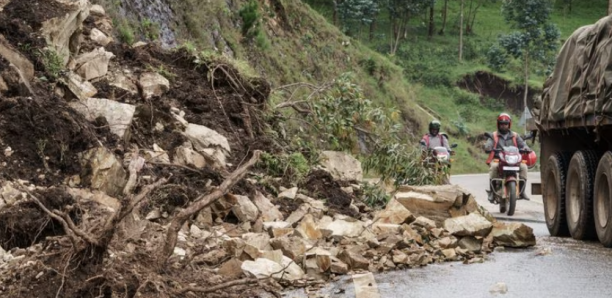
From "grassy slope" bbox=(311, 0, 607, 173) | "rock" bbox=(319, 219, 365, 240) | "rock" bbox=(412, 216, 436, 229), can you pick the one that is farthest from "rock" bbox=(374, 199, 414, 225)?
"grassy slope" bbox=(311, 0, 607, 173)

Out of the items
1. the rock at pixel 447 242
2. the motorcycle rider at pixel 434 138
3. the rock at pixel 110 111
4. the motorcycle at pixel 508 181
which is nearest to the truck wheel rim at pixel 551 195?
the motorcycle at pixel 508 181

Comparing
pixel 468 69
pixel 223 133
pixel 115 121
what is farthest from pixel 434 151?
pixel 468 69

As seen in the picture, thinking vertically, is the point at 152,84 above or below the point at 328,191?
above

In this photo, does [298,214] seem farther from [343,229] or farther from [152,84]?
[152,84]

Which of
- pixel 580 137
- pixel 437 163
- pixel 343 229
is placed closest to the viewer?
pixel 343 229

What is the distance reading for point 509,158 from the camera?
61.9 feet

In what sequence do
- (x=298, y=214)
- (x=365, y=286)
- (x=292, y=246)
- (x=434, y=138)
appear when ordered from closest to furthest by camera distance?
(x=365, y=286)
(x=292, y=246)
(x=298, y=214)
(x=434, y=138)

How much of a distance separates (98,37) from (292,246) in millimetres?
6813

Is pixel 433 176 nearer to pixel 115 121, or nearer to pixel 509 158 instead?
pixel 509 158

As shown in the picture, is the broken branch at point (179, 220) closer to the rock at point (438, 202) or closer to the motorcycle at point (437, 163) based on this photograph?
the rock at point (438, 202)

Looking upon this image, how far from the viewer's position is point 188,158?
1418 cm

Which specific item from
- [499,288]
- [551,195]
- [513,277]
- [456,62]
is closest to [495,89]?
[456,62]

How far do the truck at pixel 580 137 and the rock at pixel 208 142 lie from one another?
458 centimetres

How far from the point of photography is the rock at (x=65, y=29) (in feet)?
47.7
